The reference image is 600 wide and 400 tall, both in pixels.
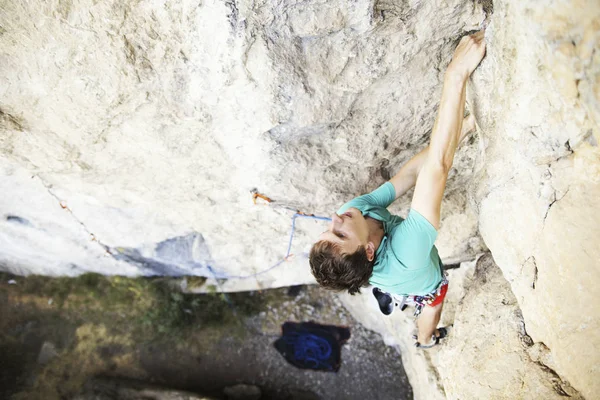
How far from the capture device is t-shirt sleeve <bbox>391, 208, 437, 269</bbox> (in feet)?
6.63

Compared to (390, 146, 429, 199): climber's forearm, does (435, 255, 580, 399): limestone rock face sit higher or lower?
lower

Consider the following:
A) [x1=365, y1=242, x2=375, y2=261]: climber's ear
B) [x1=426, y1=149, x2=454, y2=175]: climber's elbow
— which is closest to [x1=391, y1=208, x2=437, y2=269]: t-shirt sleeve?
[x1=365, y1=242, x2=375, y2=261]: climber's ear

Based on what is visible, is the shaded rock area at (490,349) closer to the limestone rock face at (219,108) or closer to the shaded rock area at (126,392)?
the limestone rock face at (219,108)

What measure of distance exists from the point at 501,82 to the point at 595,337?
109 cm

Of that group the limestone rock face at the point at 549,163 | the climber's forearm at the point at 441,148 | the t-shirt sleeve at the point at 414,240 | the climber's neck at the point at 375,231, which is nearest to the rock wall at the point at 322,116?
the limestone rock face at the point at 549,163

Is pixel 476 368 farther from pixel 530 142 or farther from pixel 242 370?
pixel 242 370

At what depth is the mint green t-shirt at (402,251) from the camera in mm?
2057

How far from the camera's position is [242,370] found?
4.98m

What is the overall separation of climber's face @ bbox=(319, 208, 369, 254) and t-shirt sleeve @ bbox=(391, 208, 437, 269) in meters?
0.19

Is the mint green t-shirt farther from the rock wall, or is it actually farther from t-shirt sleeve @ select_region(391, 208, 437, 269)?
the rock wall

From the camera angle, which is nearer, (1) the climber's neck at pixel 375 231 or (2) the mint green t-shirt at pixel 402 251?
(2) the mint green t-shirt at pixel 402 251

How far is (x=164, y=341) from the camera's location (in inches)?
200

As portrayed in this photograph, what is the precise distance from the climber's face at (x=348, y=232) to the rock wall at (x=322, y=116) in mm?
504

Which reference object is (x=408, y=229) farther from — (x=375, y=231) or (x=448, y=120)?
(x=448, y=120)
